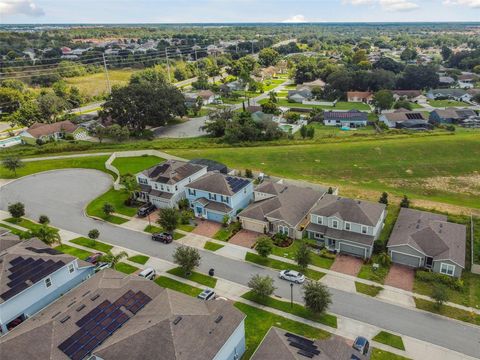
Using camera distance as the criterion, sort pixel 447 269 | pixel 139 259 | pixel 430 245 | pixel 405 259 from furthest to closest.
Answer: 1. pixel 139 259
2. pixel 405 259
3. pixel 430 245
4. pixel 447 269

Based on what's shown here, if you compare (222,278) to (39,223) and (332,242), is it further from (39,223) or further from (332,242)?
(39,223)

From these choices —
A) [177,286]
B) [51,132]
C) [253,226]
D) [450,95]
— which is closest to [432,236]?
[253,226]

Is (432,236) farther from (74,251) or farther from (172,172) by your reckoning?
(74,251)

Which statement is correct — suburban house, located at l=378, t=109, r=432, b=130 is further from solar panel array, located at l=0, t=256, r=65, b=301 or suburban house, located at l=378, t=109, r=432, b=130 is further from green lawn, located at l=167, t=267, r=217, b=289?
solar panel array, located at l=0, t=256, r=65, b=301

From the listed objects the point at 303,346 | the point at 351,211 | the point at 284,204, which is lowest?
the point at 284,204

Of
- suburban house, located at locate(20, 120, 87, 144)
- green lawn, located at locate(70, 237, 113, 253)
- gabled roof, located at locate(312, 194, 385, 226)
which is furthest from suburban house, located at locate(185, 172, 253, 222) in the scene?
suburban house, located at locate(20, 120, 87, 144)

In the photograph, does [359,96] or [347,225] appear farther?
[359,96]
